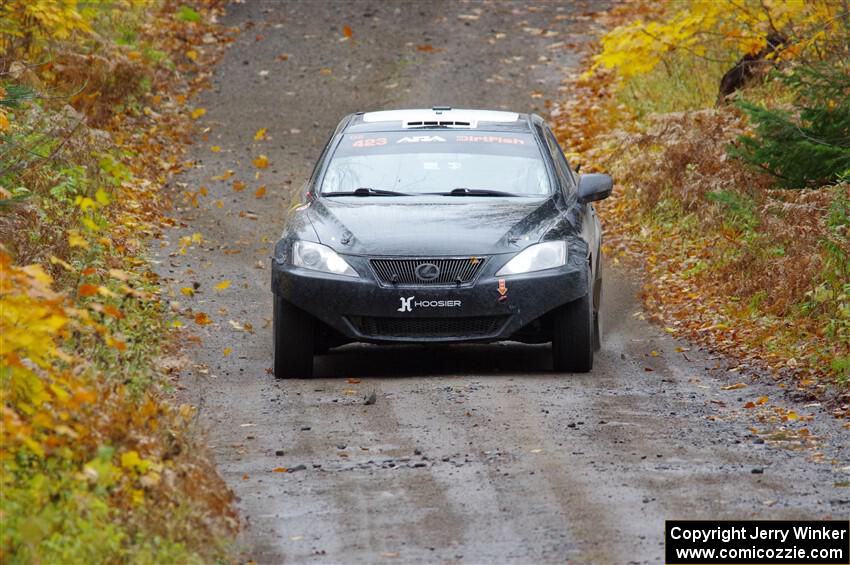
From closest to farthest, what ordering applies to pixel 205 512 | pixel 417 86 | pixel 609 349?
pixel 205 512
pixel 609 349
pixel 417 86

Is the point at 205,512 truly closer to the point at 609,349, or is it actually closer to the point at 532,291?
the point at 532,291

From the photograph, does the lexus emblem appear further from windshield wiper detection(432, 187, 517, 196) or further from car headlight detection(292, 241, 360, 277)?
windshield wiper detection(432, 187, 517, 196)

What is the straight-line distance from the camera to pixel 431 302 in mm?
9531

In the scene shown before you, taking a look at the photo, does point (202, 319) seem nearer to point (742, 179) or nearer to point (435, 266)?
point (435, 266)

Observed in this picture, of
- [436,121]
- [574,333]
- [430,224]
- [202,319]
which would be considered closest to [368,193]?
[430,224]

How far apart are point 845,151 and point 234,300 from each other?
18.1 feet

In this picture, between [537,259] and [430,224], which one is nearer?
[537,259]

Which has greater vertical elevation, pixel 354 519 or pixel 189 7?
pixel 354 519

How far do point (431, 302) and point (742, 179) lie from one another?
238 inches

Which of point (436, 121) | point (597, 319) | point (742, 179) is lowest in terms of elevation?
point (742, 179)

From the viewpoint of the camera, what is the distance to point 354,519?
→ 6.42m

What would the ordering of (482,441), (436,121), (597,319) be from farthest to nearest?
(436,121)
(597,319)
(482,441)

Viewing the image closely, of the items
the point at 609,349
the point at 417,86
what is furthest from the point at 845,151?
the point at 417,86

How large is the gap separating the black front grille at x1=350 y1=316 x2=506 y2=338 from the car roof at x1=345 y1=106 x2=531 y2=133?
225 cm
